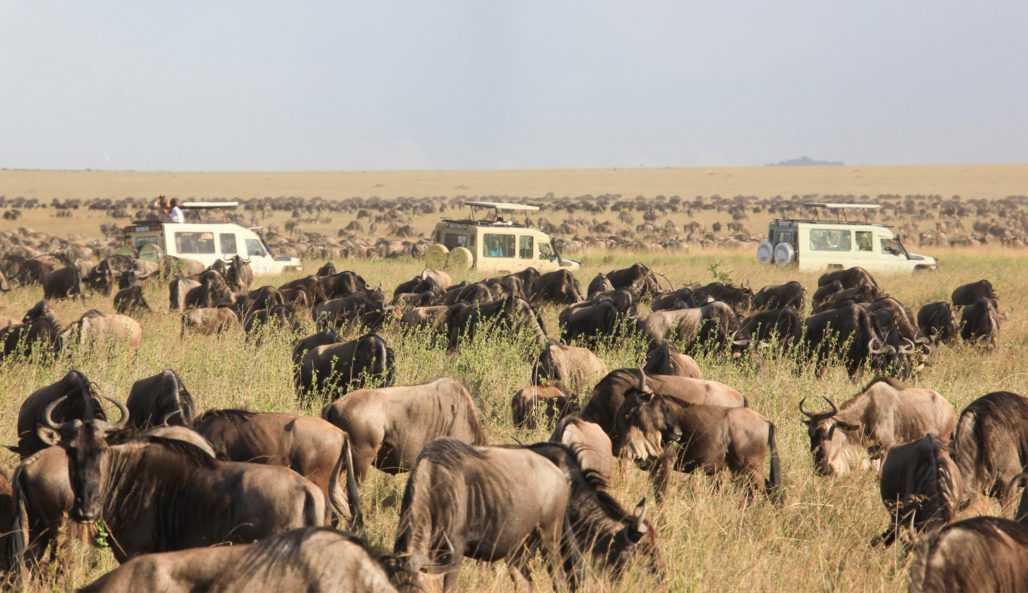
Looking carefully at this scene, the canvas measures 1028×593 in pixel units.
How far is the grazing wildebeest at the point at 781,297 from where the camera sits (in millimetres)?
18391

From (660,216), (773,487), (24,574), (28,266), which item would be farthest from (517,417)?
(660,216)

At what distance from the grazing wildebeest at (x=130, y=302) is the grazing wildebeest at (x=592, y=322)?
24.5 feet

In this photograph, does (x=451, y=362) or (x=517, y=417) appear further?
(x=451, y=362)

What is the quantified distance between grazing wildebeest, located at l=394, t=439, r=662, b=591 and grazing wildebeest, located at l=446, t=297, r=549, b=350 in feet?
25.2

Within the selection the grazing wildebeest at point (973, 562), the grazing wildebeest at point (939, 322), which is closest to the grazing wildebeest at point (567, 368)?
the grazing wildebeest at point (973, 562)

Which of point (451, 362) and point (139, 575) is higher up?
point (139, 575)

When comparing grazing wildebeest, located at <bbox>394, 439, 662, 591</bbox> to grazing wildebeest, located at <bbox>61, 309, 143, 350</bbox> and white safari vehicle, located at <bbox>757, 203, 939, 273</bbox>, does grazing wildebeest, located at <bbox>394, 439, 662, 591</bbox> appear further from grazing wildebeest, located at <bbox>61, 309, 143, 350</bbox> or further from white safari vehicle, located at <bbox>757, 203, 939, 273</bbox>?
white safari vehicle, located at <bbox>757, 203, 939, 273</bbox>

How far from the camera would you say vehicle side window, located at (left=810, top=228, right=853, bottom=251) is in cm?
Result: 2748

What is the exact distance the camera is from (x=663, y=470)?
25.8ft

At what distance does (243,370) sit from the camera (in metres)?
12.0

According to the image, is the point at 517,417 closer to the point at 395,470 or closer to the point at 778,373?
the point at 395,470

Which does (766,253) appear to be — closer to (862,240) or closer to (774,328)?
(862,240)

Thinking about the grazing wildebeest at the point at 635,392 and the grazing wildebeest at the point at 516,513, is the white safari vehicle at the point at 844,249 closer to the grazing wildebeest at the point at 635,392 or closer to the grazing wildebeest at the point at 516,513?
the grazing wildebeest at the point at 635,392

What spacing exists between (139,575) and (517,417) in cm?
603
